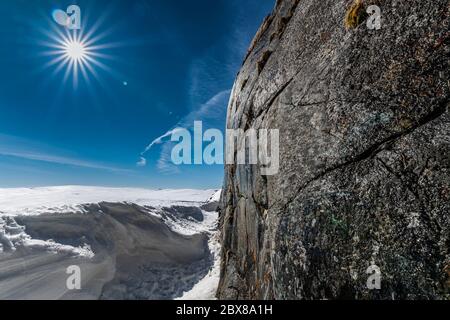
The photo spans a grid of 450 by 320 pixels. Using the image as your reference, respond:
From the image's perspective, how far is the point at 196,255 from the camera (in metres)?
24.4

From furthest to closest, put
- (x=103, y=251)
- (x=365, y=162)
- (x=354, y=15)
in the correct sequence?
1. (x=103, y=251)
2. (x=354, y=15)
3. (x=365, y=162)

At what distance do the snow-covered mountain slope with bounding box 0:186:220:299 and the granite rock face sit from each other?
33.0 ft

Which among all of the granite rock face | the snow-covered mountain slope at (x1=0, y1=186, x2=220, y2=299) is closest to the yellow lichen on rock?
the granite rock face

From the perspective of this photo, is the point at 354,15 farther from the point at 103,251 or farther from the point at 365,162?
the point at 103,251

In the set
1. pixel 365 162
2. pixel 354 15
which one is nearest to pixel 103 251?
pixel 365 162

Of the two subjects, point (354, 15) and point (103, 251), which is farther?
point (103, 251)

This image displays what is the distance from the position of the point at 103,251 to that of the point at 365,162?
2169 centimetres

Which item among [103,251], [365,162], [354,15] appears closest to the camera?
[365,162]

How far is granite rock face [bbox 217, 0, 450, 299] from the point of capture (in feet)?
11.4

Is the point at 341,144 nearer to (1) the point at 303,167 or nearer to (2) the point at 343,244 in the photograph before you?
(1) the point at 303,167

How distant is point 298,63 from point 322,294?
5.88 m

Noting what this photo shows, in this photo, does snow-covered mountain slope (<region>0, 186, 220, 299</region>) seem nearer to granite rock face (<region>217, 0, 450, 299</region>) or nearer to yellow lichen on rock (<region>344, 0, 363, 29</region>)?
granite rock face (<region>217, 0, 450, 299</region>)

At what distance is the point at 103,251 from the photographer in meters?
20.5

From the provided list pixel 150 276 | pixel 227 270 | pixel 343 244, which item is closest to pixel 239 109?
pixel 227 270
